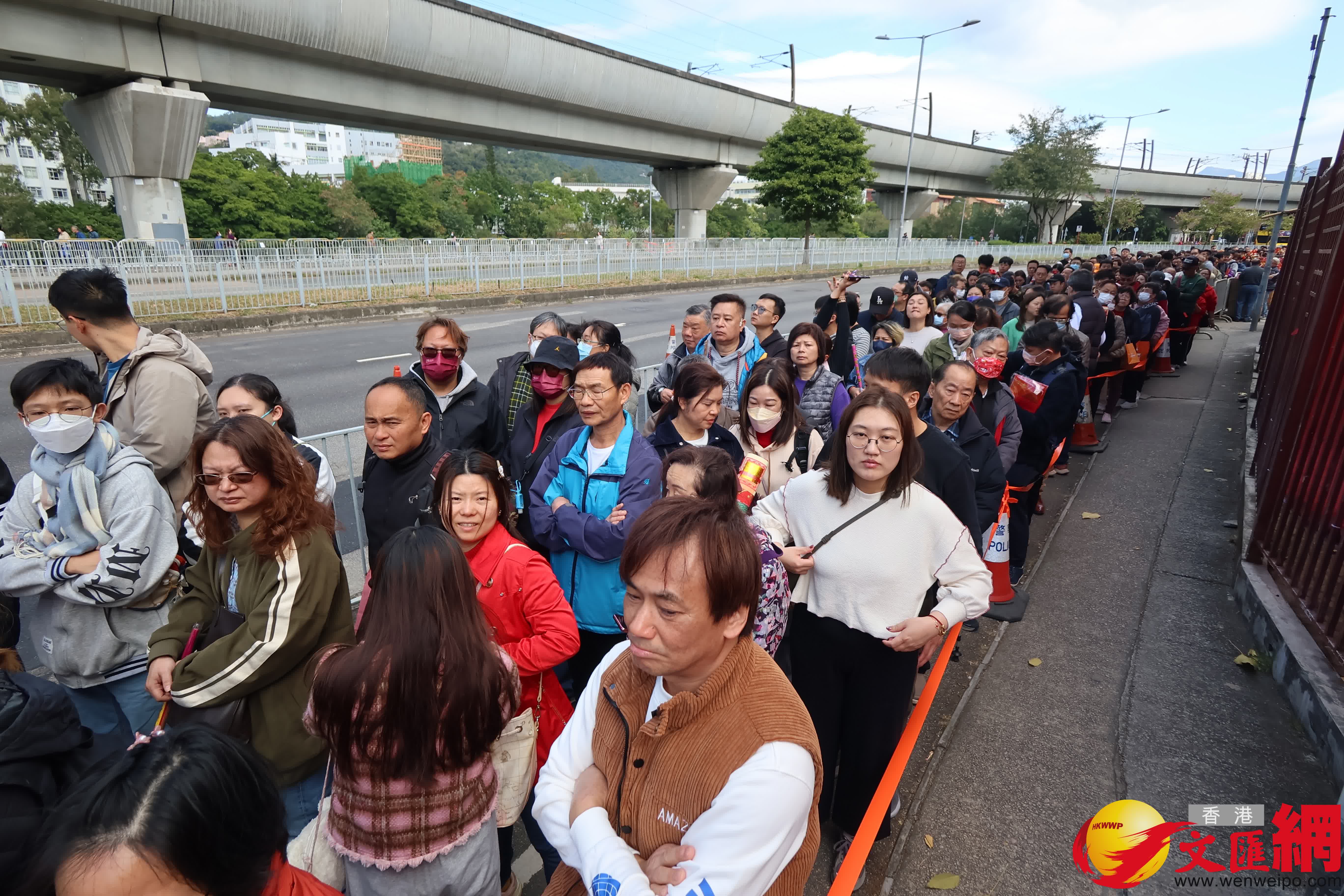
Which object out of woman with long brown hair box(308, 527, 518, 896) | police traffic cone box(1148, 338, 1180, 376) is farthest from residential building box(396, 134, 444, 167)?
woman with long brown hair box(308, 527, 518, 896)

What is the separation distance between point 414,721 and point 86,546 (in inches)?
61.9

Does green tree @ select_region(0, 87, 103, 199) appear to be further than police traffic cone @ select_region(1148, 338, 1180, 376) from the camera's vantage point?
Yes

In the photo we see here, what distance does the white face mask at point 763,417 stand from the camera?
11.0ft

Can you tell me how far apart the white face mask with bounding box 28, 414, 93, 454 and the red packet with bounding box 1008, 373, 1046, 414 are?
16.4 ft

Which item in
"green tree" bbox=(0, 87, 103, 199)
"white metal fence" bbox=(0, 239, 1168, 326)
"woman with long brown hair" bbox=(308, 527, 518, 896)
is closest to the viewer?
"woman with long brown hair" bbox=(308, 527, 518, 896)

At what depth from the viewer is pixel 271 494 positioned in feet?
7.10

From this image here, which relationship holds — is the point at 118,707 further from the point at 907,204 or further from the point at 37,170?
the point at 37,170

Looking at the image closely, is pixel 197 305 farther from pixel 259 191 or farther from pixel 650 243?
pixel 259 191

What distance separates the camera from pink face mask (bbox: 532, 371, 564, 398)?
353cm

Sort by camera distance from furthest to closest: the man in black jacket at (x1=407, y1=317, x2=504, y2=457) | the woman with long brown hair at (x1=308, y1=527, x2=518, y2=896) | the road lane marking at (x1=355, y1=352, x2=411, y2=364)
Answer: the road lane marking at (x1=355, y1=352, x2=411, y2=364) → the man in black jacket at (x1=407, y1=317, x2=504, y2=457) → the woman with long brown hair at (x1=308, y1=527, x2=518, y2=896)

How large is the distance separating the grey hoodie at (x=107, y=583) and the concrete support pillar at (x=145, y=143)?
16545 mm

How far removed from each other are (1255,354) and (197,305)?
21.2 meters

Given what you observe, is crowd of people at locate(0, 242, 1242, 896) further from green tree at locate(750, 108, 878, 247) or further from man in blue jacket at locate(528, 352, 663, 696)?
green tree at locate(750, 108, 878, 247)

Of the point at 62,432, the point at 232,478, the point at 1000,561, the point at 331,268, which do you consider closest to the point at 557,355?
the point at 232,478
